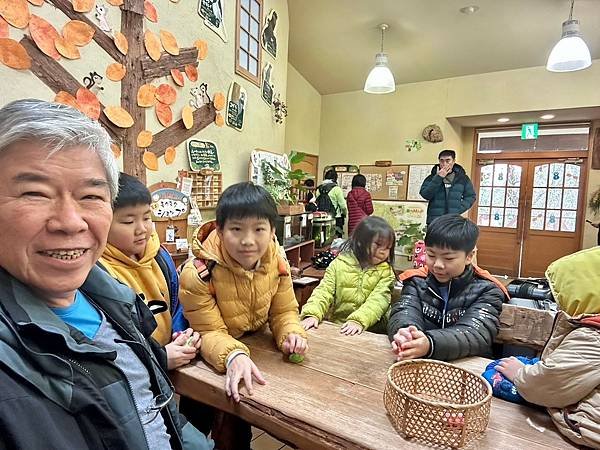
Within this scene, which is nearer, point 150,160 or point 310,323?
point 310,323

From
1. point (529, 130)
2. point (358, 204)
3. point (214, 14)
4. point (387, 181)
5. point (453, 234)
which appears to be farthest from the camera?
point (387, 181)

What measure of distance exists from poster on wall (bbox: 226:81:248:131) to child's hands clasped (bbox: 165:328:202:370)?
86.1 inches

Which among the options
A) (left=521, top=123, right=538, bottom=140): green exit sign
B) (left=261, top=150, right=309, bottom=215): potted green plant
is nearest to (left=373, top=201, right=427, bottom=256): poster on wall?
(left=521, top=123, right=538, bottom=140): green exit sign

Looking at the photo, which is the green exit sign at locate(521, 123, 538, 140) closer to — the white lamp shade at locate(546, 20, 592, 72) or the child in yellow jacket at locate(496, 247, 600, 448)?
the white lamp shade at locate(546, 20, 592, 72)

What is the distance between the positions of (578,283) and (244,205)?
909mm

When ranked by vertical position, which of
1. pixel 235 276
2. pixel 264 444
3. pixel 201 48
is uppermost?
pixel 201 48

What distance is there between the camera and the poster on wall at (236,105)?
2.99m

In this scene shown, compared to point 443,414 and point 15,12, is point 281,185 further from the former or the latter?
point 443,414

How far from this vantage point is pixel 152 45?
86.0 inches

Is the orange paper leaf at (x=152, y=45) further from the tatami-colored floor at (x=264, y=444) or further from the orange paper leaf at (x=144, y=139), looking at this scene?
the tatami-colored floor at (x=264, y=444)

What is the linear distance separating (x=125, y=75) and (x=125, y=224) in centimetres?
121

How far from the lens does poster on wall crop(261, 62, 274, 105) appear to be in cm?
356

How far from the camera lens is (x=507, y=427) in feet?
2.72

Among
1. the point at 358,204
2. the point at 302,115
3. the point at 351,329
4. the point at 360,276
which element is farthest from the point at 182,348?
the point at 302,115
